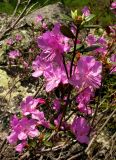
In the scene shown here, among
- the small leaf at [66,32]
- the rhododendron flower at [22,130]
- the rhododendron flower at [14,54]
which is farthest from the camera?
the rhododendron flower at [14,54]

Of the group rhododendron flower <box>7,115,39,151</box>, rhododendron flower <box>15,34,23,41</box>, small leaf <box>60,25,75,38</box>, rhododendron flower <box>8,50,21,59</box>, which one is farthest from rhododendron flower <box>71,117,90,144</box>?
rhododendron flower <box>15,34,23,41</box>

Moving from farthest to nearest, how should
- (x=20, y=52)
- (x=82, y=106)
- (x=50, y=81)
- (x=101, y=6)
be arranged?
1. (x=101, y=6)
2. (x=20, y=52)
3. (x=82, y=106)
4. (x=50, y=81)

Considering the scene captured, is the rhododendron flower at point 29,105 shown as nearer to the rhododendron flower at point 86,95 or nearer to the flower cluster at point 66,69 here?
the flower cluster at point 66,69

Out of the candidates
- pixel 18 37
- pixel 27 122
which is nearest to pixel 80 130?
pixel 27 122

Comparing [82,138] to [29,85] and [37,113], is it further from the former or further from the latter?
[29,85]

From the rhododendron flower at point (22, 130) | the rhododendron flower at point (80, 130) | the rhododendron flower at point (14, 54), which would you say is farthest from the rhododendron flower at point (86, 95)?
the rhododendron flower at point (14, 54)

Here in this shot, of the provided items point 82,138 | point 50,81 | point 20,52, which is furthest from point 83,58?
point 20,52

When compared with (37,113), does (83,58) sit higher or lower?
higher

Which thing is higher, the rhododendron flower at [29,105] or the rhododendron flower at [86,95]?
the rhododendron flower at [86,95]

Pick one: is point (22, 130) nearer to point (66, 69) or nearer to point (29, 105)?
point (29, 105)
